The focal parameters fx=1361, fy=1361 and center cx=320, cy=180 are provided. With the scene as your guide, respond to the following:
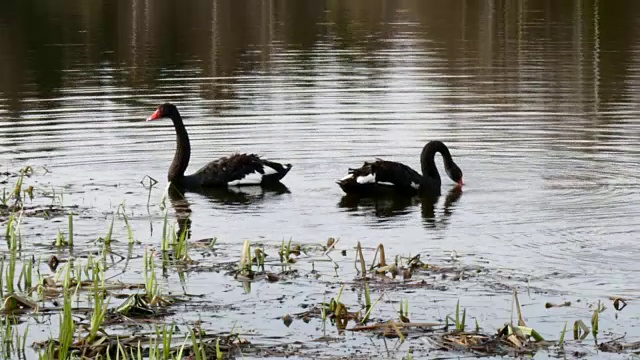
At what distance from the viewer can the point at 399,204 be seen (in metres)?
17.1

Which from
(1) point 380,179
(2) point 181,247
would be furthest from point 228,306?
(1) point 380,179

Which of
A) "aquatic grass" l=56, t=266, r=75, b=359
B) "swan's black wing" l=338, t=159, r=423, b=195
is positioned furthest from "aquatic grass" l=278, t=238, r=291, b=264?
"swan's black wing" l=338, t=159, r=423, b=195

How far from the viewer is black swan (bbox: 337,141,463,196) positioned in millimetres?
17359

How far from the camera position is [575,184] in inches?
699

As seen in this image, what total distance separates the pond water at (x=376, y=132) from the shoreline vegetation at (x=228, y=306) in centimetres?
33

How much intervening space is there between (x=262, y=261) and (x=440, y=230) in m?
2.82

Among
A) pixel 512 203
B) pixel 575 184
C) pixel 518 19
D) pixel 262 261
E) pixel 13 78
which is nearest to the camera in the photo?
pixel 262 261

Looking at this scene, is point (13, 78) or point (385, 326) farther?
point (13, 78)

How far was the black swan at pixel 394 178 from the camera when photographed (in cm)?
1736

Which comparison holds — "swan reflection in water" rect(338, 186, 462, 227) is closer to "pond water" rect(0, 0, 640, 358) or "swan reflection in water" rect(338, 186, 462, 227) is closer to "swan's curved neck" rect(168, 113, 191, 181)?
"pond water" rect(0, 0, 640, 358)

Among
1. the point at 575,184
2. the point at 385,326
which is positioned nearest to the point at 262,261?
the point at 385,326

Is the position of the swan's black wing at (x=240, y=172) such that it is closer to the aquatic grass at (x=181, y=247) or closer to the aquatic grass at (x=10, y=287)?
the aquatic grass at (x=181, y=247)

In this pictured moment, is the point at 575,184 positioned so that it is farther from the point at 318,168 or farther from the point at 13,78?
the point at 13,78

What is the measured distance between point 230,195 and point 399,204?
2323 millimetres
